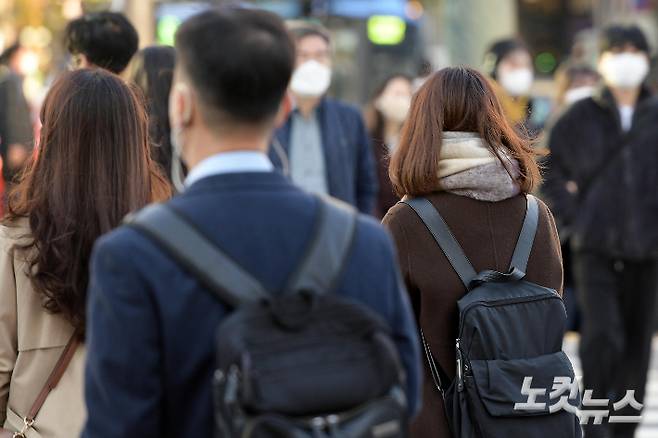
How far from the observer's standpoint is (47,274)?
3359 mm

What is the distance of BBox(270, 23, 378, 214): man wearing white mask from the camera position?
7570mm

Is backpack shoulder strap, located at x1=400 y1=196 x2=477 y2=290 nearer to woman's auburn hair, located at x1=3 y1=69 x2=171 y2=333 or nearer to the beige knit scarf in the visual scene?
the beige knit scarf

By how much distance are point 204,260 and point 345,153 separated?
17.4 feet

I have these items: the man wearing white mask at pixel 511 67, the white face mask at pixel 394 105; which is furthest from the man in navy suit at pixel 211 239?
Answer: the white face mask at pixel 394 105

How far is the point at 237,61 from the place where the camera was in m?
2.44

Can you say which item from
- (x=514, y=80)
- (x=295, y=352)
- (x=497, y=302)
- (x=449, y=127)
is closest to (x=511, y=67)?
(x=514, y=80)

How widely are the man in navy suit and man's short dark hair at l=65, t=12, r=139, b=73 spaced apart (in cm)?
295

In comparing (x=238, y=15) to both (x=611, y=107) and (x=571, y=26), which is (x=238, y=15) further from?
(x=571, y=26)

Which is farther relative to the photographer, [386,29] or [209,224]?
[386,29]

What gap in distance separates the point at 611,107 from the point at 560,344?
381cm

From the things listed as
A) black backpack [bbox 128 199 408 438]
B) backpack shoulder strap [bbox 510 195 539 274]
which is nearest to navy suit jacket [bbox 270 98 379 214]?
backpack shoulder strap [bbox 510 195 539 274]

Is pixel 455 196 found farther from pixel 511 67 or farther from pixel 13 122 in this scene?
pixel 13 122

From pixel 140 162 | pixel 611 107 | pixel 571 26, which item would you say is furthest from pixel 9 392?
pixel 571 26

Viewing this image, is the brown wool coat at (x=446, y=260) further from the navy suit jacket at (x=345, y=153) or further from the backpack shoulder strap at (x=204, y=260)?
the navy suit jacket at (x=345, y=153)
